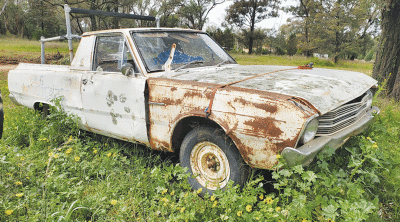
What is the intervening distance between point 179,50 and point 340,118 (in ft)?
6.54

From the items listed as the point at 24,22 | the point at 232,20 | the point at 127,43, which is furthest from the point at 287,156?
the point at 24,22

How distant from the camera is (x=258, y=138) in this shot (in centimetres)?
216

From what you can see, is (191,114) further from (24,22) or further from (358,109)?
(24,22)

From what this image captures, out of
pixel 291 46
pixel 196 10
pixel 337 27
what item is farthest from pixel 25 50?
pixel 291 46

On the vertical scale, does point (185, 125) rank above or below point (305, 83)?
below

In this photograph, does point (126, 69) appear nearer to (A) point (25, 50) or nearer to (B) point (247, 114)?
(B) point (247, 114)

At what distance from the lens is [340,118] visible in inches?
99.8

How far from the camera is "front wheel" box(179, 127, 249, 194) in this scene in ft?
7.85

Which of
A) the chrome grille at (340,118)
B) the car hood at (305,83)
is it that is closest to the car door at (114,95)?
the car hood at (305,83)

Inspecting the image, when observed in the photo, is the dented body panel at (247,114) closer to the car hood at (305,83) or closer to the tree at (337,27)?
the car hood at (305,83)

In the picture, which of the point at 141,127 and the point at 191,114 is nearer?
the point at 191,114

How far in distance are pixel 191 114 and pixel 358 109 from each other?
173cm

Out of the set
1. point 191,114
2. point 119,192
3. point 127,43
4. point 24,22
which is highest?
point 24,22

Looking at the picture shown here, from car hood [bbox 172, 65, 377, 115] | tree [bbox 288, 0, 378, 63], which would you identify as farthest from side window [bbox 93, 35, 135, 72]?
tree [bbox 288, 0, 378, 63]
